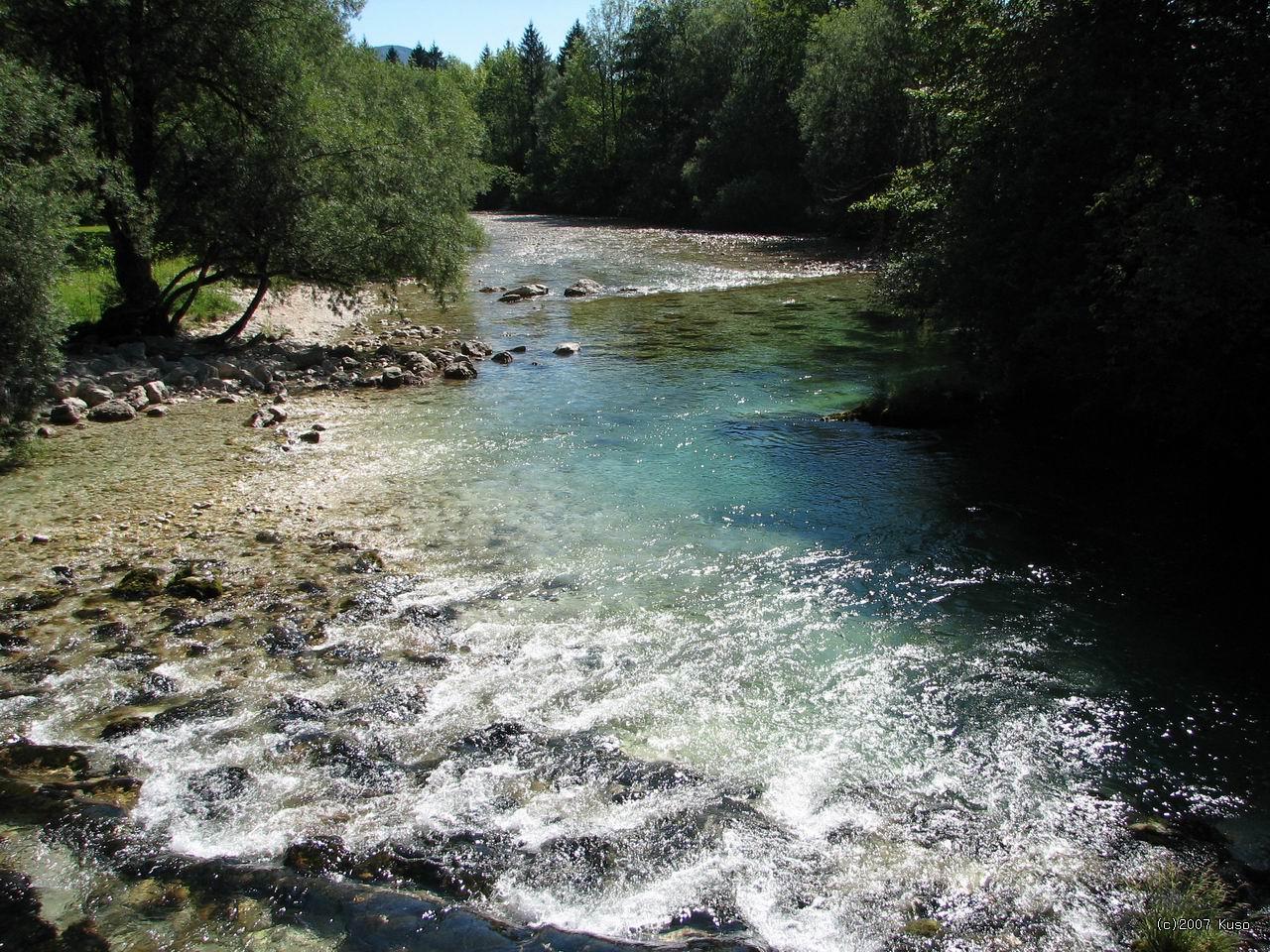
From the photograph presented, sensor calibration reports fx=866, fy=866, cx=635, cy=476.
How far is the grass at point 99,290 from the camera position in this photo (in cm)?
1931

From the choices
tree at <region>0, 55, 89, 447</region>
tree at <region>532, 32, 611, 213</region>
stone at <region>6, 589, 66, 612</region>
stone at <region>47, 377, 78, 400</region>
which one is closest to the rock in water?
stone at <region>47, 377, 78, 400</region>

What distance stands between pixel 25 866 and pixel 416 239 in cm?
1865

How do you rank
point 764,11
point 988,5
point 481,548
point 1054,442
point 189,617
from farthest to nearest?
point 764,11 < point 988,5 < point 1054,442 < point 481,548 < point 189,617

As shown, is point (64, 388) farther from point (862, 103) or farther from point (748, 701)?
point (862, 103)

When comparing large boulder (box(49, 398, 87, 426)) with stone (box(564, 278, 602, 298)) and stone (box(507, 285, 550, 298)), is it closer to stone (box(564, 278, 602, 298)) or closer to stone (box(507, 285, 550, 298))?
stone (box(507, 285, 550, 298))

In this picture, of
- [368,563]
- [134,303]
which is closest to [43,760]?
[368,563]

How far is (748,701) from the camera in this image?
8094 millimetres

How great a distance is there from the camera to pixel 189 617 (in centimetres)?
920

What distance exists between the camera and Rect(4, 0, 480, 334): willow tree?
1834 cm

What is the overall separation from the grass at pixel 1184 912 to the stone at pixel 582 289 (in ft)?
97.9

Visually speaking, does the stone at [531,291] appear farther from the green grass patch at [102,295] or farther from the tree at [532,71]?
the tree at [532,71]

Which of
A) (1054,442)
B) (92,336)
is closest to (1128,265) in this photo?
(1054,442)

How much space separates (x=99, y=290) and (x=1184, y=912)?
2566 centimetres

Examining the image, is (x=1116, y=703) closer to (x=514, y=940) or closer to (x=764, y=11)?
(x=514, y=940)
